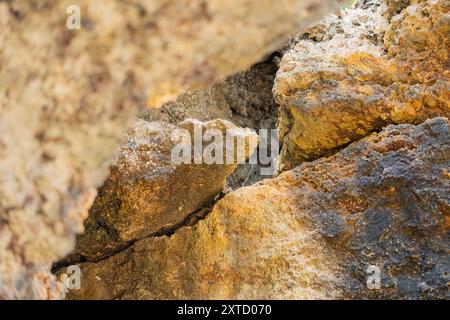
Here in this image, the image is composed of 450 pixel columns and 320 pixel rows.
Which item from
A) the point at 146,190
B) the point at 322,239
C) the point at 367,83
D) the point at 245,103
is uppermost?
the point at 245,103

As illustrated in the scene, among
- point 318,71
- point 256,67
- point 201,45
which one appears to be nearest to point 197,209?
point 318,71

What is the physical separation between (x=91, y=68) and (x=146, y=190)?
4.53ft

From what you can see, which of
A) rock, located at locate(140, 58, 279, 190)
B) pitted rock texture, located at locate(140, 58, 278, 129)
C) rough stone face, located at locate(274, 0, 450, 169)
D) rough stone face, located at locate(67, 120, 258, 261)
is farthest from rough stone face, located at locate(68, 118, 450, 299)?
pitted rock texture, located at locate(140, 58, 278, 129)

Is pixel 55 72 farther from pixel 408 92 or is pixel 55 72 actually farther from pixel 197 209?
pixel 408 92

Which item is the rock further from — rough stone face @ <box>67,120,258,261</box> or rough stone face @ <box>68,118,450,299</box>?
rough stone face @ <box>68,118,450,299</box>

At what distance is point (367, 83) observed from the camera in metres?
3.13

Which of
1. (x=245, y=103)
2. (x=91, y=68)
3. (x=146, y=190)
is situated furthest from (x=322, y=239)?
(x=245, y=103)

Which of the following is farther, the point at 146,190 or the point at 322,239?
the point at 146,190

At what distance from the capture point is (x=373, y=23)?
144 inches

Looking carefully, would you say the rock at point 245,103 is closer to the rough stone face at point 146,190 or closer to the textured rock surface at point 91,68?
the rough stone face at point 146,190

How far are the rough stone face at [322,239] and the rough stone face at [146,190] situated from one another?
3.8 inches

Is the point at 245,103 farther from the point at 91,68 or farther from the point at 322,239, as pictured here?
the point at 91,68

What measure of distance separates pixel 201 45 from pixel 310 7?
0.32 meters
